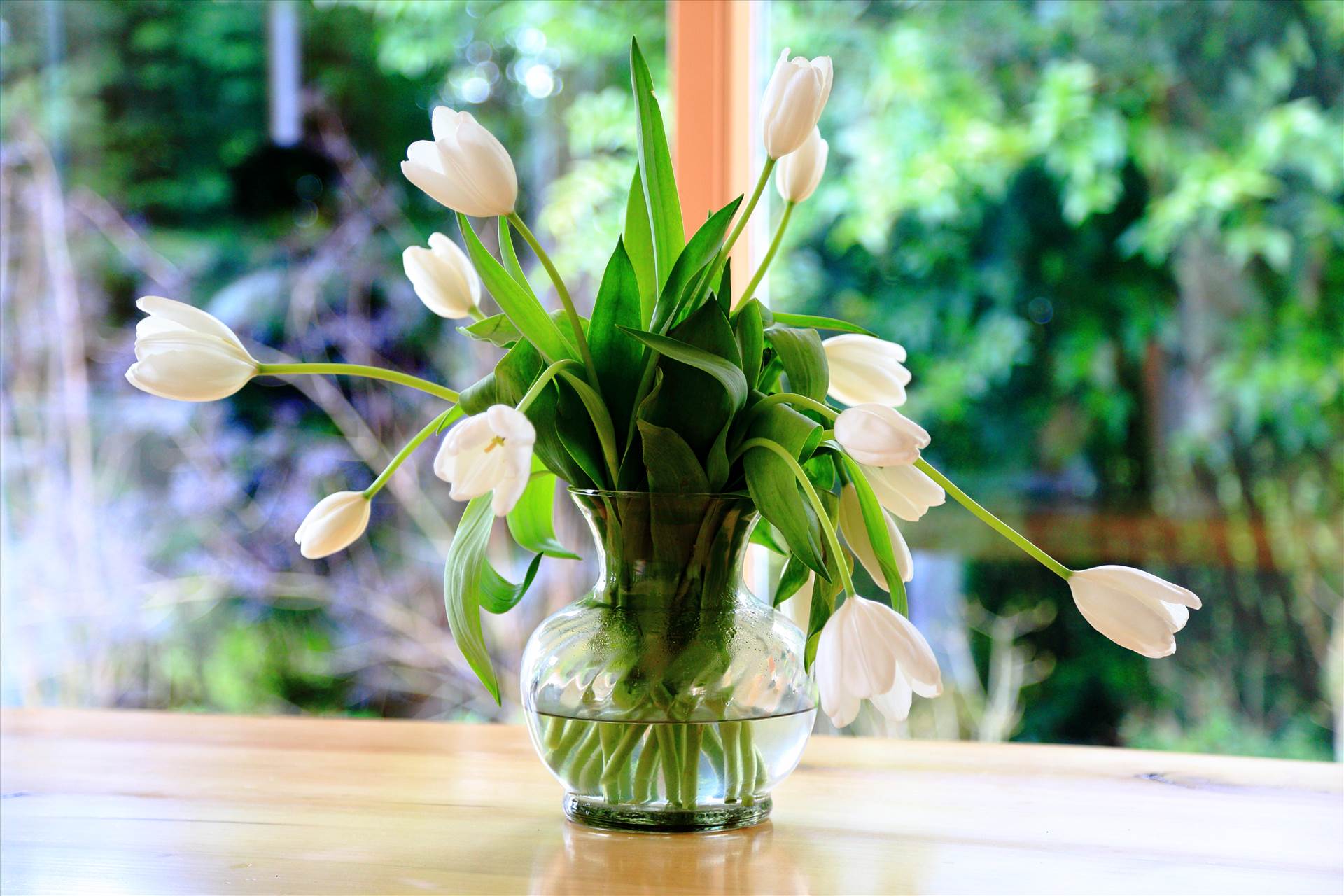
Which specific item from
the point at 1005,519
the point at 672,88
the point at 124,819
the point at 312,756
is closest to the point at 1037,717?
the point at 1005,519

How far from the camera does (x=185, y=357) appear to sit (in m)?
0.60

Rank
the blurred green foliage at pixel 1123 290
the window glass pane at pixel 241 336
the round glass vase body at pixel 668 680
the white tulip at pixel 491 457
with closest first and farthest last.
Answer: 1. the white tulip at pixel 491 457
2. the round glass vase body at pixel 668 680
3. the blurred green foliage at pixel 1123 290
4. the window glass pane at pixel 241 336

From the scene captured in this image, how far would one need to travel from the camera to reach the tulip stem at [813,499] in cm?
56

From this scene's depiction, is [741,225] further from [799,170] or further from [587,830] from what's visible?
[587,830]

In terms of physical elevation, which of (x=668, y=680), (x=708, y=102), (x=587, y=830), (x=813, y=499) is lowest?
(x=587, y=830)

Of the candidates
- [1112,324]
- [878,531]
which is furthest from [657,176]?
[1112,324]

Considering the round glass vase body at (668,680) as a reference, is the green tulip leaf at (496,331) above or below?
above

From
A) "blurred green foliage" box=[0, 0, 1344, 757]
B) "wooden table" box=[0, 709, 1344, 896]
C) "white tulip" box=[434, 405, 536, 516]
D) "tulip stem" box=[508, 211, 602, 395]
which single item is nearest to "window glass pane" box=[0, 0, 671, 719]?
"blurred green foliage" box=[0, 0, 1344, 757]

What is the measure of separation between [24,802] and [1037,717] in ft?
4.57

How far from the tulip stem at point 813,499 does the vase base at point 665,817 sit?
5 centimetres

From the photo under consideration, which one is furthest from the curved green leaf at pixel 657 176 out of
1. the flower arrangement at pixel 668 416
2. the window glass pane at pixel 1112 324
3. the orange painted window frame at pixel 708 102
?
the window glass pane at pixel 1112 324

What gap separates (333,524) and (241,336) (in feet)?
5.17

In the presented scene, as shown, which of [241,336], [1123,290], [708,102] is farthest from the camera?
[241,336]

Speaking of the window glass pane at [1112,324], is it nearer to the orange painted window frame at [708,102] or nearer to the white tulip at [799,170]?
the orange painted window frame at [708,102]
